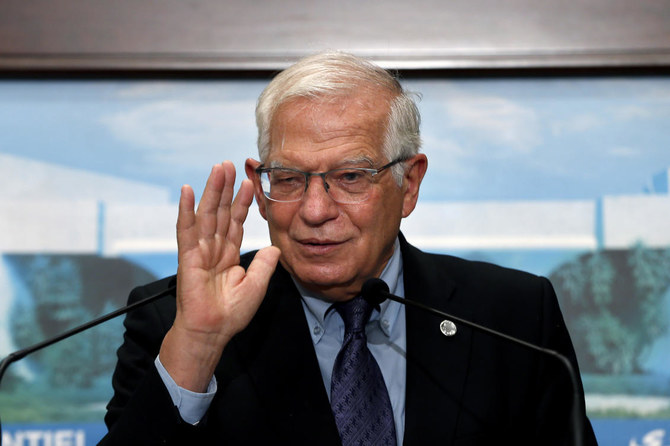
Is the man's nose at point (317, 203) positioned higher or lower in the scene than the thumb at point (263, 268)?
higher

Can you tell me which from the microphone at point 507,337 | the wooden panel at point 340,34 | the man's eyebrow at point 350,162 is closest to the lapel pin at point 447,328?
the microphone at point 507,337

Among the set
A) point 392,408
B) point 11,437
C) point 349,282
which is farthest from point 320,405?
point 11,437

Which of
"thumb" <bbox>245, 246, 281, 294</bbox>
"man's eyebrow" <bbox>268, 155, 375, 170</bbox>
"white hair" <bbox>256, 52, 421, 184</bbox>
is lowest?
Answer: "thumb" <bbox>245, 246, 281, 294</bbox>

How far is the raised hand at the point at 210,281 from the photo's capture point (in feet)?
4.70

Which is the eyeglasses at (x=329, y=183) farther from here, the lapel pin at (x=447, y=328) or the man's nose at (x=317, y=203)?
the lapel pin at (x=447, y=328)

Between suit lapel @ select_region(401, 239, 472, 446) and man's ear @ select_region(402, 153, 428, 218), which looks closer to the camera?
suit lapel @ select_region(401, 239, 472, 446)

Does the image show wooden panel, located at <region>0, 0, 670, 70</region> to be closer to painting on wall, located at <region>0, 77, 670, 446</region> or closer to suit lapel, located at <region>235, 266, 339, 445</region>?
painting on wall, located at <region>0, 77, 670, 446</region>

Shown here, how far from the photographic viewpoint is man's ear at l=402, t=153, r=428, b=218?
6.22ft

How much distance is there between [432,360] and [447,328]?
9 centimetres

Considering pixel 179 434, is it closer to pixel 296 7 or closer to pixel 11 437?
pixel 11 437

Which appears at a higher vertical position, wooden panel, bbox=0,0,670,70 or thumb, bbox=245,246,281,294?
wooden panel, bbox=0,0,670,70

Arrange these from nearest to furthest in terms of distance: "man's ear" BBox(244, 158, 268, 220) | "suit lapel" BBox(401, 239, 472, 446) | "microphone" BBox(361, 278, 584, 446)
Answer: "microphone" BBox(361, 278, 584, 446) → "suit lapel" BBox(401, 239, 472, 446) → "man's ear" BBox(244, 158, 268, 220)

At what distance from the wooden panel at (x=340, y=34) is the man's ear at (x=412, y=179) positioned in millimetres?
629

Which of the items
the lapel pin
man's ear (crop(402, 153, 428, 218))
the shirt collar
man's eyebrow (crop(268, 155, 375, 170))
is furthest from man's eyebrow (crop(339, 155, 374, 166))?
the lapel pin
